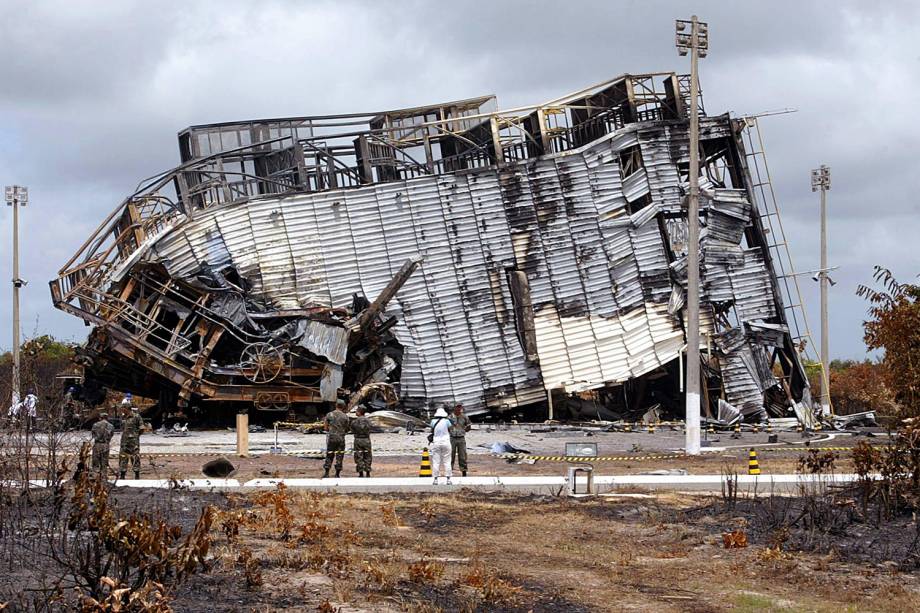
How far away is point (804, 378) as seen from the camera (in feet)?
138

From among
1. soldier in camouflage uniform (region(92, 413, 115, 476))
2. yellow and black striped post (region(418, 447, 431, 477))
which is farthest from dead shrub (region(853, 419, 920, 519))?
soldier in camouflage uniform (region(92, 413, 115, 476))

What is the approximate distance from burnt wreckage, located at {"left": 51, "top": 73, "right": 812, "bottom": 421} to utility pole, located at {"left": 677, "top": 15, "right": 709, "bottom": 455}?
37.1ft

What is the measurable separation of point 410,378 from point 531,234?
21.0 feet

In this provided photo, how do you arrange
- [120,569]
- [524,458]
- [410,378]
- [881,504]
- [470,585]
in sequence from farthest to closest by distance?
1. [410,378]
2. [524,458]
3. [881,504]
4. [470,585]
5. [120,569]

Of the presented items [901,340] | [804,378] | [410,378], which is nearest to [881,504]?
[901,340]

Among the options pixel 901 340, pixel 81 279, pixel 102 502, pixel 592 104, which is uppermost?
pixel 592 104

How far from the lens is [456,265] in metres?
→ 40.0

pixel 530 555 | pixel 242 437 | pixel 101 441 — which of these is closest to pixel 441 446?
pixel 101 441

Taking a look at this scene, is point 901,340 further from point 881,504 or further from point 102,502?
point 102,502

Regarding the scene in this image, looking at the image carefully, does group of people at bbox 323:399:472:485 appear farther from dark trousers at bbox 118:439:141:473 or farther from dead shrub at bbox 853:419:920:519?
dead shrub at bbox 853:419:920:519

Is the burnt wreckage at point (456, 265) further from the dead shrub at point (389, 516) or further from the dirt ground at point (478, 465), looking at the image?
the dead shrub at point (389, 516)

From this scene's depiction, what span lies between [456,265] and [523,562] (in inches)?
1061

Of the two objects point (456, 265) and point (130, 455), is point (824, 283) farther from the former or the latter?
point (130, 455)

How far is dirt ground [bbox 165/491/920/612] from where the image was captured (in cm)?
1095
